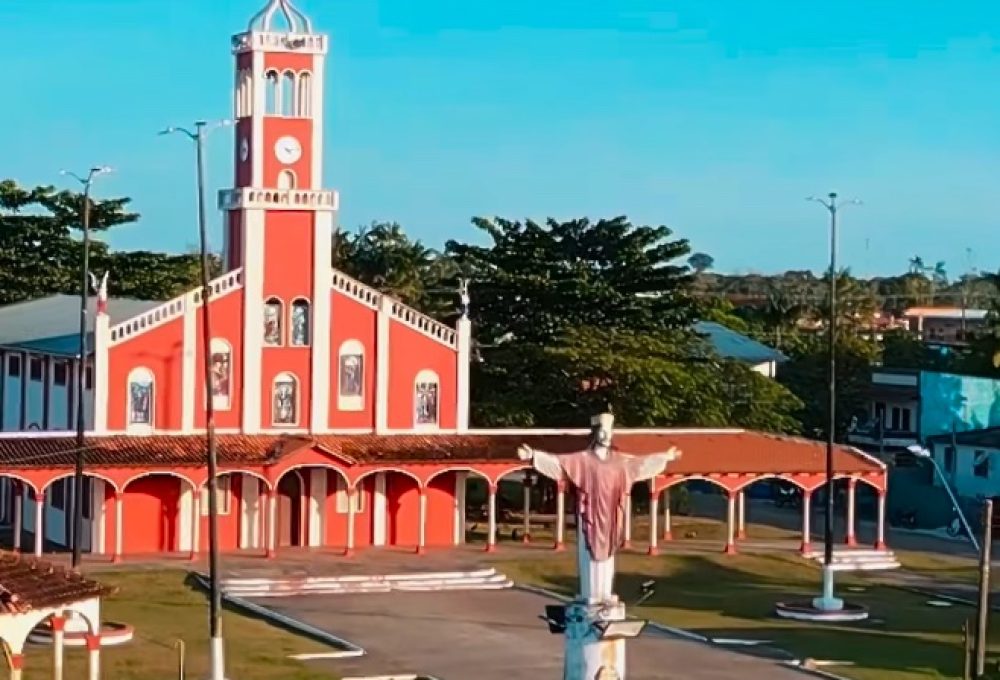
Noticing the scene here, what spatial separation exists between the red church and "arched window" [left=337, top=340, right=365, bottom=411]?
4 cm

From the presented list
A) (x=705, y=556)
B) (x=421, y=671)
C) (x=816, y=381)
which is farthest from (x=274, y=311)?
(x=816, y=381)

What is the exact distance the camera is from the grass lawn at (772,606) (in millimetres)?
39500

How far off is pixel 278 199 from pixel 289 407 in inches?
203

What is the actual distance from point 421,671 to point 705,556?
17795 mm

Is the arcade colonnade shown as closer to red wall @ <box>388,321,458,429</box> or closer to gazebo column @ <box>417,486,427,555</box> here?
gazebo column @ <box>417,486,427,555</box>

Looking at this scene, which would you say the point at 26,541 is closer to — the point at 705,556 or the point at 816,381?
the point at 705,556

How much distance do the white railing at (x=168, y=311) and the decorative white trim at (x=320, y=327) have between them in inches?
80.4

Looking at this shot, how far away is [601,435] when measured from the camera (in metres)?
21.9

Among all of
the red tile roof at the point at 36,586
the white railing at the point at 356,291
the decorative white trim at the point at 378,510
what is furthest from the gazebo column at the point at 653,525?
the red tile roof at the point at 36,586

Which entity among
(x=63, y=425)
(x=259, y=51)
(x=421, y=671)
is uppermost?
(x=259, y=51)

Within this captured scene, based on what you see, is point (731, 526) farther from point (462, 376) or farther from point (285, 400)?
point (285, 400)

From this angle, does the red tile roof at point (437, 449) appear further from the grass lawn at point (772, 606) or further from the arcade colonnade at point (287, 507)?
the grass lawn at point (772, 606)

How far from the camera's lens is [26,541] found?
173 ft

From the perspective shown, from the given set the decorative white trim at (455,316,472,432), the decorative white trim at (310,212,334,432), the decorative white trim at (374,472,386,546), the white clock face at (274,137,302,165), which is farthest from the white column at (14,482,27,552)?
the decorative white trim at (455,316,472,432)
